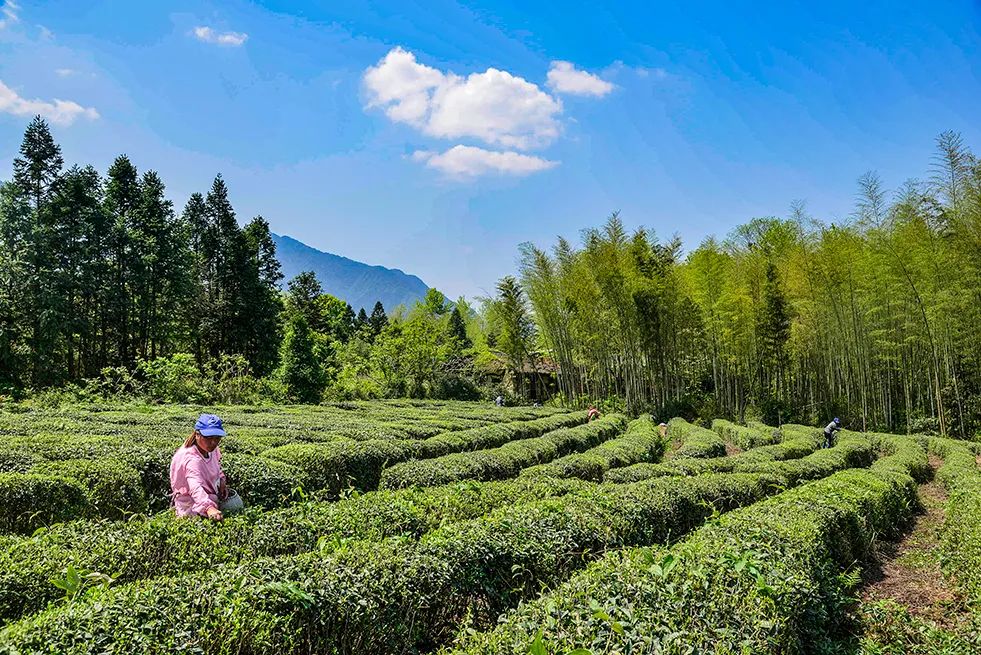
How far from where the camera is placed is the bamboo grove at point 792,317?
53.6ft

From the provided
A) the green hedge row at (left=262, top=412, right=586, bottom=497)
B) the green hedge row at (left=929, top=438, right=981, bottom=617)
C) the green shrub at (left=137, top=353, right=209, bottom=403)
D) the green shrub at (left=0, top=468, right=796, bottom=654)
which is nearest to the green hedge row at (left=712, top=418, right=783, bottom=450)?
the green hedge row at (left=929, top=438, right=981, bottom=617)

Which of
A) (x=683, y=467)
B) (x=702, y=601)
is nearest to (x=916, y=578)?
(x=683, y=467)

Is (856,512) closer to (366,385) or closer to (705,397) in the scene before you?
(705,397)

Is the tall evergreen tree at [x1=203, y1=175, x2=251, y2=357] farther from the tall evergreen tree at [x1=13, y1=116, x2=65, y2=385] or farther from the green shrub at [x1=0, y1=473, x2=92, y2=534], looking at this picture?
the green shrub at [x1=0, y1=473, x2=92, y2=534]

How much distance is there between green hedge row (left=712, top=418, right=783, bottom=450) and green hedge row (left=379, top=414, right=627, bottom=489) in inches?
212

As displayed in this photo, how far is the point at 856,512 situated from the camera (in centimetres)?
609

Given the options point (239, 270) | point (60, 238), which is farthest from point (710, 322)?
point (60, 238)

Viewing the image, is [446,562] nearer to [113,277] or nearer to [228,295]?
[113,277]

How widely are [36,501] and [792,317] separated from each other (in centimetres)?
2396

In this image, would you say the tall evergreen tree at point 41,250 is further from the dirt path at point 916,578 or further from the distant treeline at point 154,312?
the dirt path at point 916,578

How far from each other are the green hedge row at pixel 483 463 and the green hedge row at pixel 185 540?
97.2 inches

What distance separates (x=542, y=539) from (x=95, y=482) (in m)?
4.95

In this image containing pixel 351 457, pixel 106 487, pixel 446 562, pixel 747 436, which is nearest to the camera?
pixel 446 562

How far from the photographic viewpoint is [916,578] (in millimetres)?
5789
